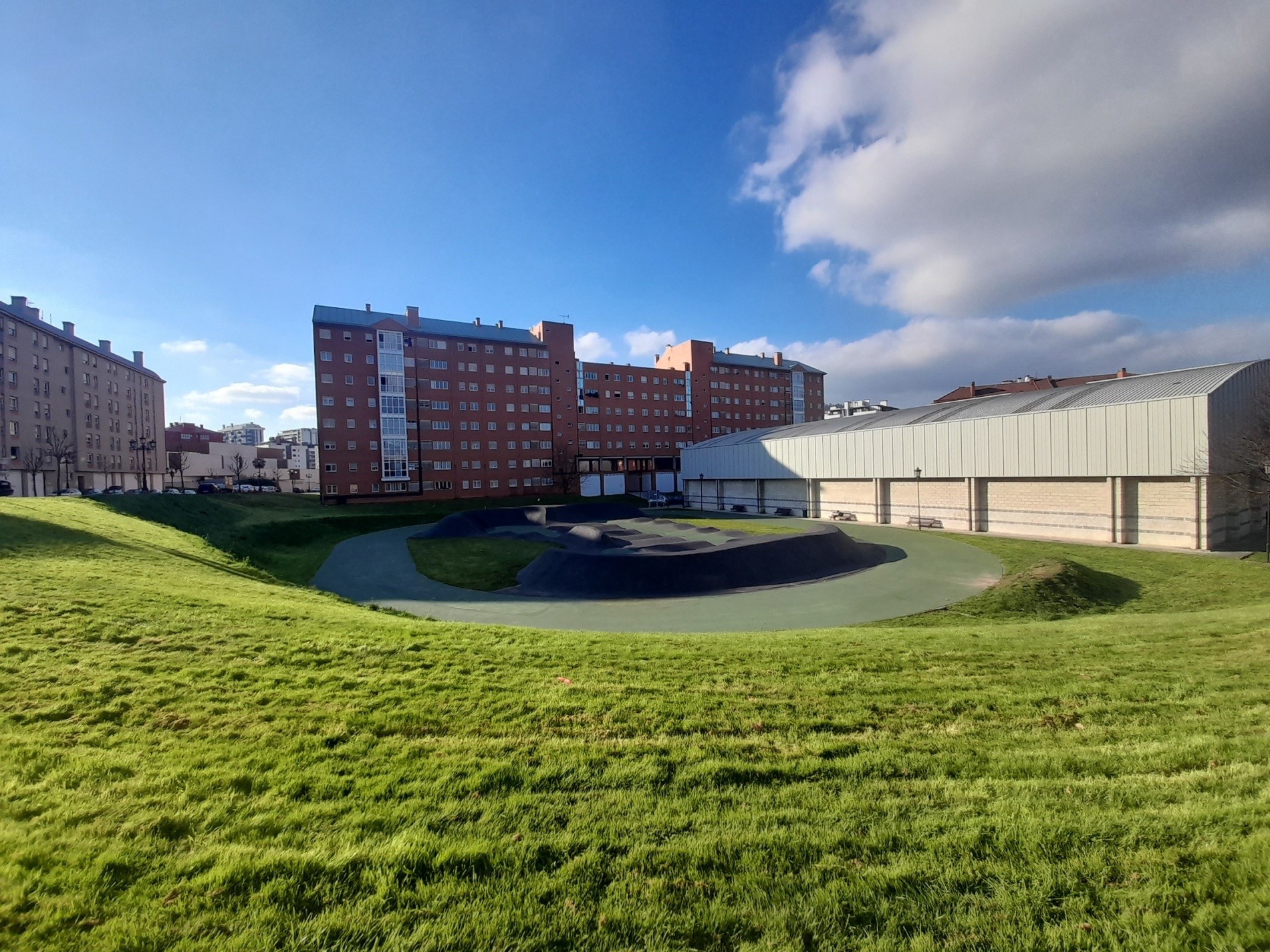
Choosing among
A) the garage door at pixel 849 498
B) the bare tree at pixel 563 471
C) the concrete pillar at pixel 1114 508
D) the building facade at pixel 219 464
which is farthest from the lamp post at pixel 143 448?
the concrete pillar at pixel 1114 508

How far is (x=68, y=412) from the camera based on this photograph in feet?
206

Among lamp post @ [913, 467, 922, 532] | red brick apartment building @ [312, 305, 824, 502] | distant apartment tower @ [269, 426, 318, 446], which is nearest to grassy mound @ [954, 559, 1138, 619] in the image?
lamp post @ [913, 467, 922, 532]

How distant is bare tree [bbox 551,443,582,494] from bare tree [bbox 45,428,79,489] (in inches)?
2073

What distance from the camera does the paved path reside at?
601 inches

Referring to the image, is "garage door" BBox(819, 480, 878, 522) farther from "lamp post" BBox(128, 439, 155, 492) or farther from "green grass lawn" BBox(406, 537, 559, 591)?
"lamp post" BBox(128, 439, 155, 492)

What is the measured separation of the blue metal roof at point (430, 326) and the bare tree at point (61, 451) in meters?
30.4

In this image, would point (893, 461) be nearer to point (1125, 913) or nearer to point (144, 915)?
point (1125, 913)

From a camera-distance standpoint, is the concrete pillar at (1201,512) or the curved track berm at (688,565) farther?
the concrete pillar at (1201,512)

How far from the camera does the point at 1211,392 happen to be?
22344 millimetres

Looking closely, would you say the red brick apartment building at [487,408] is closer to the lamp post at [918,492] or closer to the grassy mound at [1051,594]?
the lamp post at [918,492]

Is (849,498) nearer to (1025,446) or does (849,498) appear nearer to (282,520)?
(1025,446)

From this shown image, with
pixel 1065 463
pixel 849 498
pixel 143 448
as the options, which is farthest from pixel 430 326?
pixel 1065 463

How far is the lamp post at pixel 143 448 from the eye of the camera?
69.9 m

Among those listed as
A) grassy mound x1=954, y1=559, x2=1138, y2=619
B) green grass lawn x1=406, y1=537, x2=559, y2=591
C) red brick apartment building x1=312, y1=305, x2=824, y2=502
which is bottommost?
green grass lawn x1=406, y1=537, x2=559, y2=591
